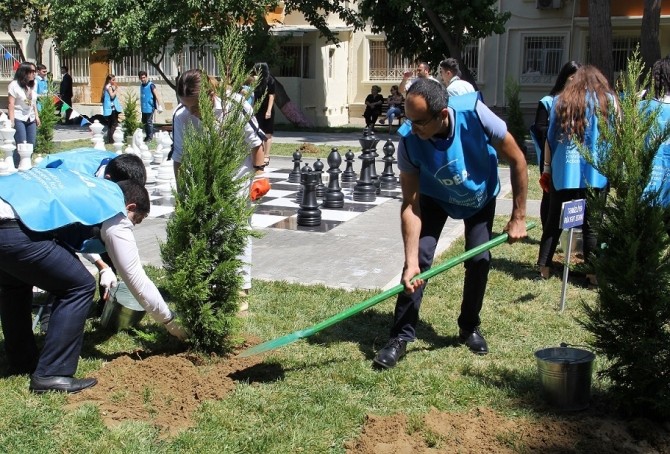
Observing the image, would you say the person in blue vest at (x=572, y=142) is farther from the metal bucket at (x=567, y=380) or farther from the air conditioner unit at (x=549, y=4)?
the air conditioner unit at (x=549, y=4)

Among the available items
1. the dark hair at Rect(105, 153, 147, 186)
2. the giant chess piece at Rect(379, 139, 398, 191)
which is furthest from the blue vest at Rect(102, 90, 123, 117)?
the dark hair at Rect(105, 153, 147, 186)

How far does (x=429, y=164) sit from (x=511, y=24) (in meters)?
23.8

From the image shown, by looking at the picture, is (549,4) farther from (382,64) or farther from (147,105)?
(147,105)

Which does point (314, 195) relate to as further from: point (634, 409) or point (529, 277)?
point (634, 409)

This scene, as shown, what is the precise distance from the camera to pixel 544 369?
12.7 ft

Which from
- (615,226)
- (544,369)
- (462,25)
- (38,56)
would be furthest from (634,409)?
(38,56)

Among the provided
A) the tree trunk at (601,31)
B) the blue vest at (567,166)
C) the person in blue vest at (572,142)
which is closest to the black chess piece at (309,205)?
the person in blue vest at (572,142)

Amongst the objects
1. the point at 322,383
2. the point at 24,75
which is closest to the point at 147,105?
the point at 24,75

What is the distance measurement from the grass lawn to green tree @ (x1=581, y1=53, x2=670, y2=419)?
1.62ft

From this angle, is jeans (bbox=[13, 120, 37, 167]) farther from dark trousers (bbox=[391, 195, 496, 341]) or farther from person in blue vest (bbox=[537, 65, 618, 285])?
dark trousers (bbox=[391, 195, 496, 341])

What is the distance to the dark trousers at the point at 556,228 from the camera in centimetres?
609

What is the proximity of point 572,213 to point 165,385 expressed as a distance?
318 centimetres

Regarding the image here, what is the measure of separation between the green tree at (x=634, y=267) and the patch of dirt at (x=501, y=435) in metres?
0.14

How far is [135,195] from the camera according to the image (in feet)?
13.3
